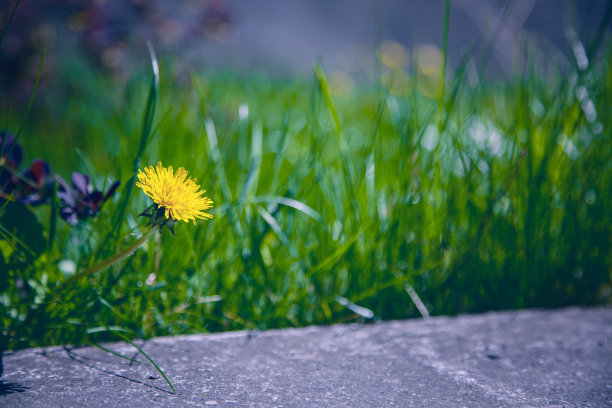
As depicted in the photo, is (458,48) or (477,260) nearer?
(477,260)

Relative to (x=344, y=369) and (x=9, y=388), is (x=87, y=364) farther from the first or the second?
(x=344, y=369)

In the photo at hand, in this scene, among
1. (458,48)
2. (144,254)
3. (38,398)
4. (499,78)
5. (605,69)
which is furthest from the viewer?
(458,48)

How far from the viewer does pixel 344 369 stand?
951 mm

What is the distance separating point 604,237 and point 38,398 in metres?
1.48

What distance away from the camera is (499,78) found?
4855 millimetres

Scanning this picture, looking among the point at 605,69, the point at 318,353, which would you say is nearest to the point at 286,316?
the point at 318,353

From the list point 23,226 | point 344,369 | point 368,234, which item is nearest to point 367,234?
point 368,234

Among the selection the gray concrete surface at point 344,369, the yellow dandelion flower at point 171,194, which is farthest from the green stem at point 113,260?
the gray concrete surface at point 344,369

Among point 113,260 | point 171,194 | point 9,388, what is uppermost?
point 171,194

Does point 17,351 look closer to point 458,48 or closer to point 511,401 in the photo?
point 511,401

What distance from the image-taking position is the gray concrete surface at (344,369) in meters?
0.82

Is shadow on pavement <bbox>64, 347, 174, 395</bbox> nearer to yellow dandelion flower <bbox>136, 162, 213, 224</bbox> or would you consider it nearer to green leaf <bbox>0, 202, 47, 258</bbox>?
green leaf <bbox>0, 202, 47, 258</bbox>

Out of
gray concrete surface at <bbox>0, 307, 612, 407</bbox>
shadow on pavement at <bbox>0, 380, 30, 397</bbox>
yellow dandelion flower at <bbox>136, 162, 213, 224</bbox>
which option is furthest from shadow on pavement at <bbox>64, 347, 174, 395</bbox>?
yellow dandelion flower at <bbox>136, 162, 213, 224</bbox>

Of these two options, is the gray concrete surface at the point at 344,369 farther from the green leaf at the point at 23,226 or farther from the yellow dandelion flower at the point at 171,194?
the yellow dandelion flower at the point at 171,194
